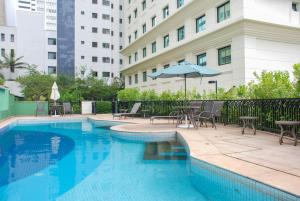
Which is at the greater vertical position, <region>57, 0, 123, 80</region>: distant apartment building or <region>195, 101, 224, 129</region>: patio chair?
<region>57, 0, 123, 80</region>: distant apartment building

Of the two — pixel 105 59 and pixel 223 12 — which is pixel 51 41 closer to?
pixel 105 59

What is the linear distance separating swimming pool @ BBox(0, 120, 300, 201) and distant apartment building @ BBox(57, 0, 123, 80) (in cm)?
3708

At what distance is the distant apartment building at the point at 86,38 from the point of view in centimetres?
4447

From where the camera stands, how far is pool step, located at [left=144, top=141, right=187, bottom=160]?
646 centimetres

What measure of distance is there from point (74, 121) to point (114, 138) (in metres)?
8.93

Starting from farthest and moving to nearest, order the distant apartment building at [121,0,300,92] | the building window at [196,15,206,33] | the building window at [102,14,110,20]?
1. the building window at [102,14,110,20]
2. the building window at [196,15,206,33]
3. the distant apartment building at [121,0,300,92]

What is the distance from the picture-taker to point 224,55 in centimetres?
1650

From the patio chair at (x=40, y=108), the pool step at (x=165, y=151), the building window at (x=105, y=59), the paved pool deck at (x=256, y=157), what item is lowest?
the pool step at (x=165, y=151)

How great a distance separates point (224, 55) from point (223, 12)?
2713 mm

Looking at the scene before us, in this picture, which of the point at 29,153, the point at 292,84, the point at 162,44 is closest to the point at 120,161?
the point at 29,153

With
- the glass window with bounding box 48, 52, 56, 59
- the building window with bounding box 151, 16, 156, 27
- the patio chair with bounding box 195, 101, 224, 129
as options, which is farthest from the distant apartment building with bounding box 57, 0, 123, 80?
the patio chair with bounding box 195, 101, 224, 129

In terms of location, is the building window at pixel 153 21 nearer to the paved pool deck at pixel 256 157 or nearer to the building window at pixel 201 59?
the building window at pixel 201 59

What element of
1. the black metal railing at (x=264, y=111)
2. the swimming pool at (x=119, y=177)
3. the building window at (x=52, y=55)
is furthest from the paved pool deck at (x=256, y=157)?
the building window at (x=52, y=55)

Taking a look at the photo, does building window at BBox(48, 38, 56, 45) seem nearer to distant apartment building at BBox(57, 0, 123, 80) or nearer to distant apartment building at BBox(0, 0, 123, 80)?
distant apartment building at BBox(0, 0, 123, 80)
